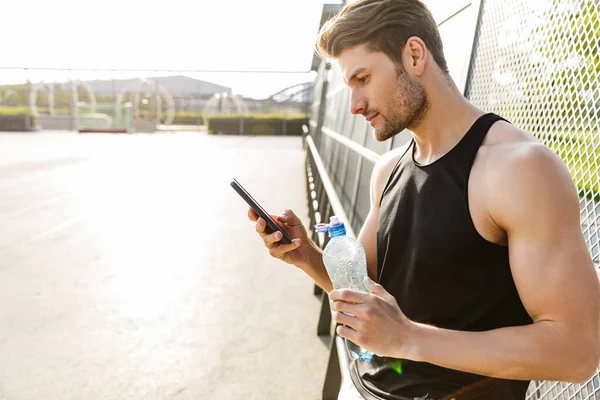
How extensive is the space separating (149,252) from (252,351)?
290 cm

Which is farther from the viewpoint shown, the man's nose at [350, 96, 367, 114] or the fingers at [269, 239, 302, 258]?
the fingers at [269, 239, 302, 258]

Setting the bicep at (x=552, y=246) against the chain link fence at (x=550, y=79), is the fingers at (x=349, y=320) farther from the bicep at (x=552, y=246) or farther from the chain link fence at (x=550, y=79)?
the chain link fence at (x=550, y=79)

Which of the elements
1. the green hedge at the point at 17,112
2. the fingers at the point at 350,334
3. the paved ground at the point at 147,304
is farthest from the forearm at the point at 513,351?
the green hedge at the point at 17,112

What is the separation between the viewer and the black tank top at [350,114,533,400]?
1.39 meters

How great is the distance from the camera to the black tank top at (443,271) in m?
1.39

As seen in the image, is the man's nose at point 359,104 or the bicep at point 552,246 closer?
the bicep at point 552,246

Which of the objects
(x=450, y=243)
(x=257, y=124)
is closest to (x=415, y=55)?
(x=450, y=243)

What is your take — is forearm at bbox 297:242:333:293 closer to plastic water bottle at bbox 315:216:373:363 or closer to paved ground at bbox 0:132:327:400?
plastic water bottle at bbox 315:216:373:363

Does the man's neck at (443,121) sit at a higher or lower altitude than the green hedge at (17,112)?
higher

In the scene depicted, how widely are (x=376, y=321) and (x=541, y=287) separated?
0.38 m

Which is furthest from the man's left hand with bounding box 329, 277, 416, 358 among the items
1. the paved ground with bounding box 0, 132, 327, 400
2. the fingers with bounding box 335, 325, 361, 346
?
the paved ground with bounding box 0, 132, 327, 400

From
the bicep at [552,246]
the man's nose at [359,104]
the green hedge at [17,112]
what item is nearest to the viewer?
the bicep at [552,246]

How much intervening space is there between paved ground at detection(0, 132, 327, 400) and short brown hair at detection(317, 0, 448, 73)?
2.61 meters

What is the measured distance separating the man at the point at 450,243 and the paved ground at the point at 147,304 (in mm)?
2194
